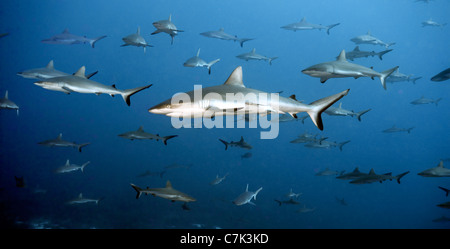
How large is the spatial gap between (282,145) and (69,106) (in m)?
62.6

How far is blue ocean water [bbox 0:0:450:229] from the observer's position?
33188 millimetres

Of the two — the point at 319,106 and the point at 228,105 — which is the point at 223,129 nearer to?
the point at 319,106

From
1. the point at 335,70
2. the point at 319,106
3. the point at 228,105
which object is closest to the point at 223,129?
the point at 335,70

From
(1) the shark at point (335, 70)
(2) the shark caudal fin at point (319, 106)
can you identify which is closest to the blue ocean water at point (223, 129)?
(1) the shark at point (335, 70)

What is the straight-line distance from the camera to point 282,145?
74.1 metres

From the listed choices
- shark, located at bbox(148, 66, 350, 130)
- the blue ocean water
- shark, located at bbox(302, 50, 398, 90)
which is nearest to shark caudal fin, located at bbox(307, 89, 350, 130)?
shark, located at bbox(148, 66, 350, 130)

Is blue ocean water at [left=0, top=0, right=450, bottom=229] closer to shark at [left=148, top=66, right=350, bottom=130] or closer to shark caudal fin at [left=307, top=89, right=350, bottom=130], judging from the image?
shark caudal fin at [left=307, top=89, right=350, bottom=130]

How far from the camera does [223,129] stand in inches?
1895

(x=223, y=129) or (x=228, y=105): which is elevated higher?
(x=228, y=105)

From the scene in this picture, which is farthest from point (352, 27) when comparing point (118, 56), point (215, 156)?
point (118, 56)

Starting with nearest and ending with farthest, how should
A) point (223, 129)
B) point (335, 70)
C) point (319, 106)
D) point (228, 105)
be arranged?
1. point (228, 105)
2. point (319, 106)
3. point (335, 70)
4. point (223, 129)

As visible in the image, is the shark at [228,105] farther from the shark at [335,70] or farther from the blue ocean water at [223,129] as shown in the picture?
the blue ocean water at [223,129]

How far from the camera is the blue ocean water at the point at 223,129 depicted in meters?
A: 33.2
